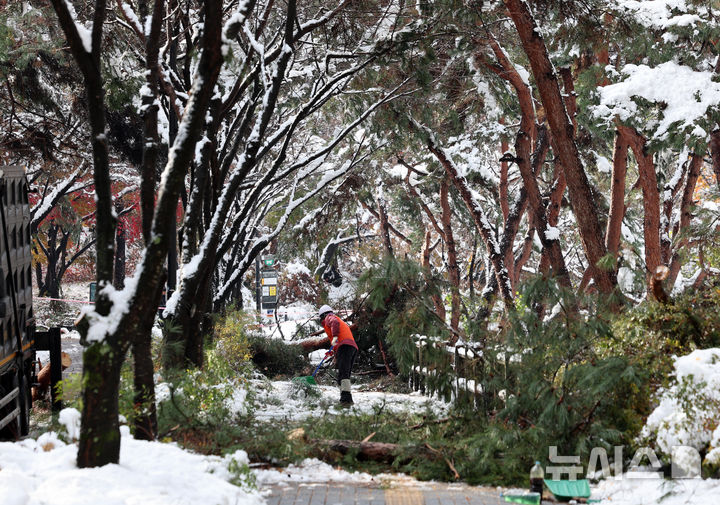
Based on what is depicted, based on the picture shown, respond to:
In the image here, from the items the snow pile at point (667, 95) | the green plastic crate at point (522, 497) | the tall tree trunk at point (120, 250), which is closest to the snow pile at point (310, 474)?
the green plastic crate at point (522, 497)

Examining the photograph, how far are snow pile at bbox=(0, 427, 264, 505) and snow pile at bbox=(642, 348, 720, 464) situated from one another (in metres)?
2.94

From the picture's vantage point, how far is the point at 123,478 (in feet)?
15.3

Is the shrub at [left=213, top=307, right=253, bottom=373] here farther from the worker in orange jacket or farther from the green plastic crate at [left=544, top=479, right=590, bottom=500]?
the green plastic crate at [left=544, top=479, right=590, bottom=500]

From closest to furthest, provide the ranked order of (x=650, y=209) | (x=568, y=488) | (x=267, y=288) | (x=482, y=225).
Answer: (x=568, y=488)
(x=650, y=209)
(x=482, y=225)
(x=267, y=288)

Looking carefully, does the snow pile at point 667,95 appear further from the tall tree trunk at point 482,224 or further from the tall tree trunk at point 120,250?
the tall tree trunk at point 120,250

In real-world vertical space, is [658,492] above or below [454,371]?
below

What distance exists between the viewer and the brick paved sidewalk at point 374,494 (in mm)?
5602

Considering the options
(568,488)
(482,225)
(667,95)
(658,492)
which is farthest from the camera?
(482,225)

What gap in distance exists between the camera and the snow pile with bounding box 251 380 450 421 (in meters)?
9.27

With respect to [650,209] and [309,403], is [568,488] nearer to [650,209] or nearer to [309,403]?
[309,403]

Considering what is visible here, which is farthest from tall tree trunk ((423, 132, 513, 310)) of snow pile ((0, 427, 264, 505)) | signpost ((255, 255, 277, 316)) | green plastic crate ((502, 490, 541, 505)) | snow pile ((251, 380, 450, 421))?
signpost ((255, 255, 277, 316))

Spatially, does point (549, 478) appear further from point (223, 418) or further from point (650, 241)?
point (650, 241)

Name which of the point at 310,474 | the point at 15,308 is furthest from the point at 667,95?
the point at 15,308

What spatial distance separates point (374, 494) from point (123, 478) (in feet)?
6.45
